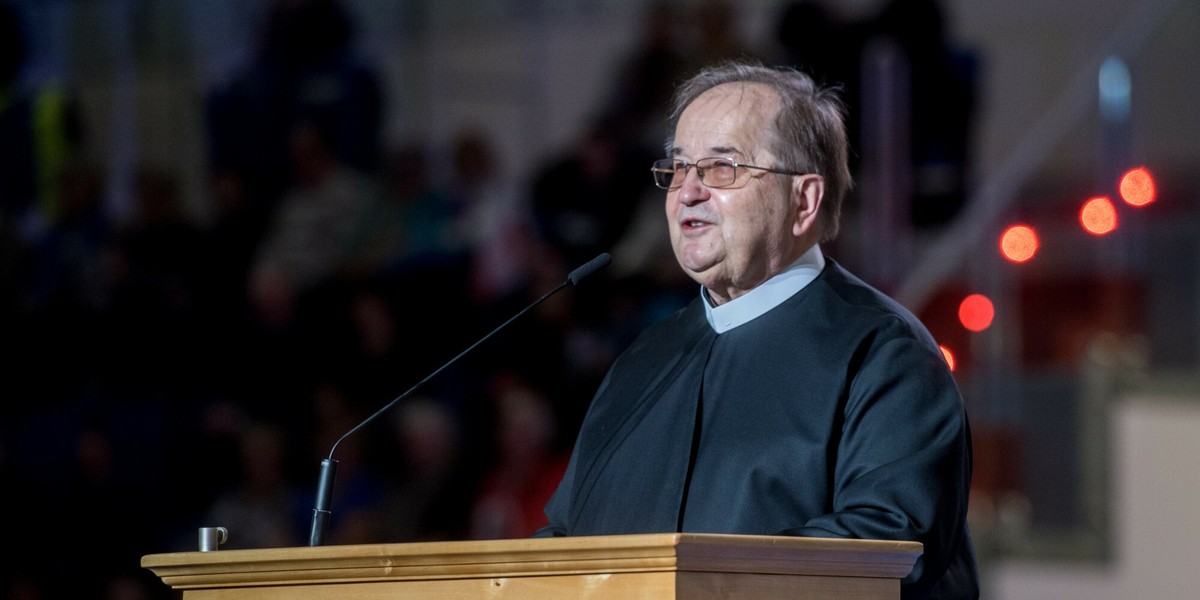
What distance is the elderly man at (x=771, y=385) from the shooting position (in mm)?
1974

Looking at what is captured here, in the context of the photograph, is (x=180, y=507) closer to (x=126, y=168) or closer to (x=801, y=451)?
(x=126, y=168)

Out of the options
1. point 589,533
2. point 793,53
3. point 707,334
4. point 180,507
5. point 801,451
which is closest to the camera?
point 801,451

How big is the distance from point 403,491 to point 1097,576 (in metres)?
2.28

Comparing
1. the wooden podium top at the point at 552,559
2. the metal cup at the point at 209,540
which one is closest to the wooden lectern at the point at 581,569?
the wooden podium top at the point at 552,559

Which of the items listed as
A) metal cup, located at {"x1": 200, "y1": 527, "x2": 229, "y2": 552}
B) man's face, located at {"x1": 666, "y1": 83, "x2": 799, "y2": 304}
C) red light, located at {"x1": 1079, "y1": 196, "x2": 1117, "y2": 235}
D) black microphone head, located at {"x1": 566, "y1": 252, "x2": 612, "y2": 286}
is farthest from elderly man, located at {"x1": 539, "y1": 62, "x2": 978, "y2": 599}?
red light, located at {"x1": 1079, "y1": 196, "x2": 1117, "y2": 235}

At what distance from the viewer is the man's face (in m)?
2.26

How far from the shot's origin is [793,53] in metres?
5.07

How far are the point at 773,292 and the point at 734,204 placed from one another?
143 millimetres

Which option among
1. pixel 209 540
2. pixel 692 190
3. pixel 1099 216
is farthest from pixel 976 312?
pixel 209 540

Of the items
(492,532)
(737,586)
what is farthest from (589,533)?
(492,532)

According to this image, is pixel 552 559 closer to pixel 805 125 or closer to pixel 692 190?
pixel 692 190

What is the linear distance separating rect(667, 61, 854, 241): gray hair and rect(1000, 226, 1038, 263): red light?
2092mm

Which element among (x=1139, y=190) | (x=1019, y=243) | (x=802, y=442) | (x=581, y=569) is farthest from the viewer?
(x=1019, y=243)

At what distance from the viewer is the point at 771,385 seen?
7.11 feet
